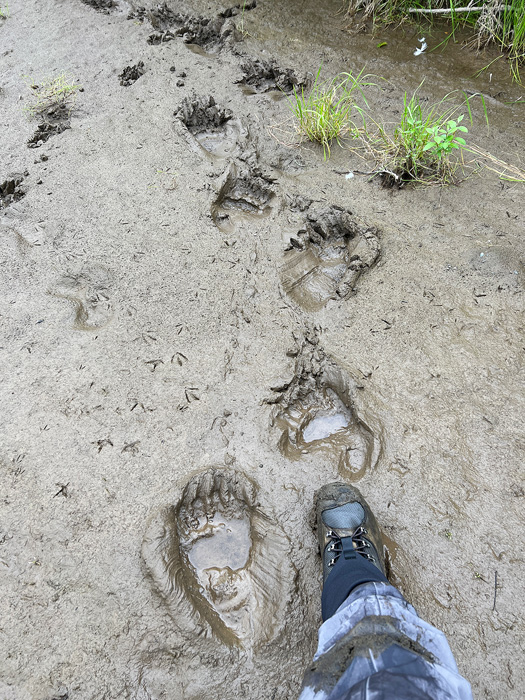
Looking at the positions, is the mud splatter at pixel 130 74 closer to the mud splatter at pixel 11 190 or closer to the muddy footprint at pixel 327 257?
the mud splatter at pixel 11 190

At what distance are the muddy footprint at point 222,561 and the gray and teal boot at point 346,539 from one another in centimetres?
14

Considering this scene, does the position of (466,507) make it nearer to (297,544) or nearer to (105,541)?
(297,544)

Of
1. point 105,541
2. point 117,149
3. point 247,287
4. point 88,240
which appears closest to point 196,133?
point 117,149

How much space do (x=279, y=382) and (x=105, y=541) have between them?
3.01ft

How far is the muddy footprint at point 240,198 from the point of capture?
8.53 ft

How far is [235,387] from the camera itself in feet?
6.48

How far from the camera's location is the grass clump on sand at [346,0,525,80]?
3076 millimetres

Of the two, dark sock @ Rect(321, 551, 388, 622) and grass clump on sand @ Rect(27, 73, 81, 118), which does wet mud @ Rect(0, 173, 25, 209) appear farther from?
dark sock @ Rect(321, 551, 388, 622)

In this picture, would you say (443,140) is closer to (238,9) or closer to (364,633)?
(364,633)

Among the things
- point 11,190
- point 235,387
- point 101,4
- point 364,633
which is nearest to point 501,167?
point 235,387

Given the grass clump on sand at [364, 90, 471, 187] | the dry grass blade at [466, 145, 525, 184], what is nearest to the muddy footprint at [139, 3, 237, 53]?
the grass clump on sand at [364, 90, 471, 187]

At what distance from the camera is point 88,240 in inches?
99.4

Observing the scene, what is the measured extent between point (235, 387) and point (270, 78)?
103 inches

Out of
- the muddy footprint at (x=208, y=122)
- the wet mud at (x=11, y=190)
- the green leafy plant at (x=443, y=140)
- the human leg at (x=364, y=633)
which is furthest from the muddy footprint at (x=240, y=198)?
the human leg at (x=364, y=633)
